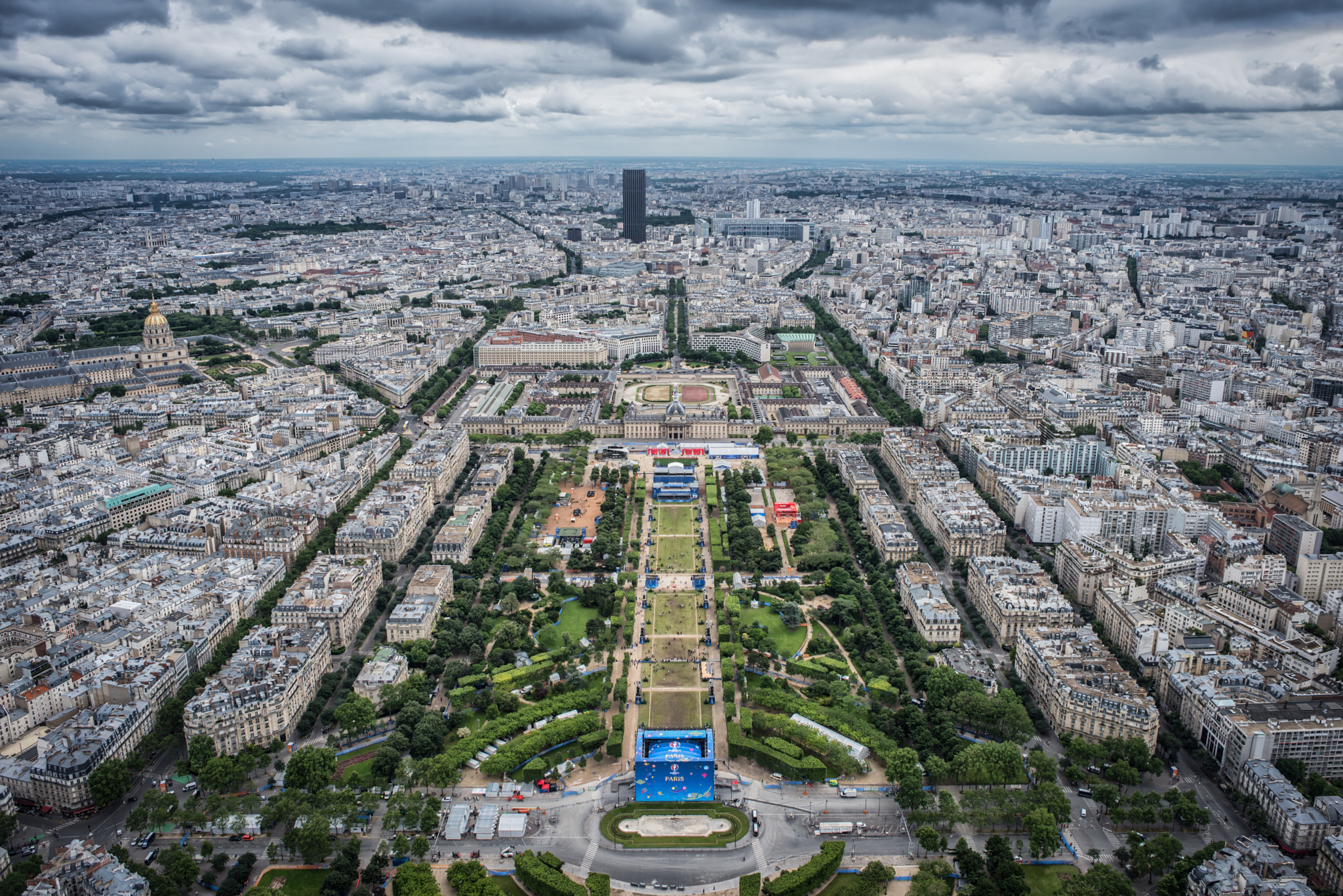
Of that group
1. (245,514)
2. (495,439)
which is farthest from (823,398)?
(245,514)

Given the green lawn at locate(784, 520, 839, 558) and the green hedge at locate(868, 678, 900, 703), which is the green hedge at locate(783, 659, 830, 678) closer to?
the green hedge at locate(868, 678, 900, 703)

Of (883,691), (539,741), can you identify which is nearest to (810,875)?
(883,691)

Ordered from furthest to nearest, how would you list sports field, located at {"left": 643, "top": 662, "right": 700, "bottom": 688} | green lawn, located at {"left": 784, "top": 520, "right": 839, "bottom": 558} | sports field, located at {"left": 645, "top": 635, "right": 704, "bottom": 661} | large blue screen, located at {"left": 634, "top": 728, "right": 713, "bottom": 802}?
green lawn, located at {"left": 784, "top": 520, "right": 839, "bottom": 558} → sports field, located at {"left": 645, "top": 635, "right": 704, "bottom": 661} → sports field, located at {"left": 643, "top": 662, "right": 700, "bottom": 688} → large blue screen, located at {"left": 634, "top": 728, "right": 713, "bottom": 802}

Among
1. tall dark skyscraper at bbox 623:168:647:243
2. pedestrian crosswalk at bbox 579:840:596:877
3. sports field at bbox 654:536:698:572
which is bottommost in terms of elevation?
pedestrian crosswalk at bbox 579:840:596:877

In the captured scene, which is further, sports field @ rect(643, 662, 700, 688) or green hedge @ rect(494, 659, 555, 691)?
sports field @ rect(643, 662, 700, 688)

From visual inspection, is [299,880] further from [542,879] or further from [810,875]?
[810,875]

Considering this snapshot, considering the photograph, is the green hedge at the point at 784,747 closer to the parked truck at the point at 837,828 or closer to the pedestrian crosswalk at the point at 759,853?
the parked truck at the point at 837,828

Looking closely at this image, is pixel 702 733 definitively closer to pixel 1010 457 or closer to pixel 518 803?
pixel 518 803

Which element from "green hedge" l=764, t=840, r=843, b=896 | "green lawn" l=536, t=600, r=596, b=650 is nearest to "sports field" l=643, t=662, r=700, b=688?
"green lawn" l=536, t=600, r=596, b=650
